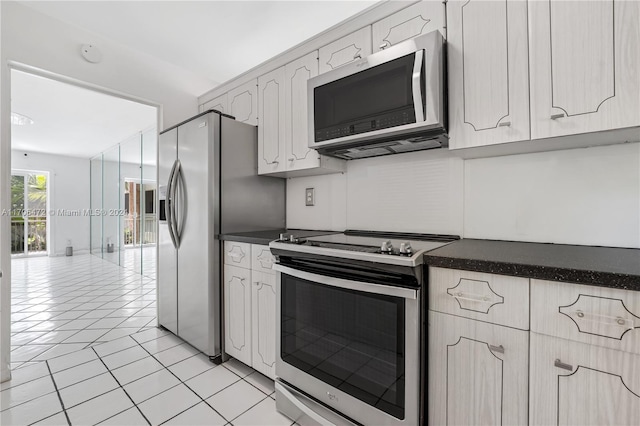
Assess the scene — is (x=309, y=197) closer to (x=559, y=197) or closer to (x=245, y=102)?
(x=245, y=102)

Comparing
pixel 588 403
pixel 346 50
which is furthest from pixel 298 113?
pixel 588 403

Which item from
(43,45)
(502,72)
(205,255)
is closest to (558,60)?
A: (502,72)

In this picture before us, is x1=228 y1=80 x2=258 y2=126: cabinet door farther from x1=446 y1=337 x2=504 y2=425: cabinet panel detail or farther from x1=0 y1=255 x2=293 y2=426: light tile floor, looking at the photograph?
x1=446 y1=337 x2=504 y2=425: cabinet panel detail

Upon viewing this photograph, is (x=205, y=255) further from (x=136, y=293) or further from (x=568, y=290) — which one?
(x=136, y=293)

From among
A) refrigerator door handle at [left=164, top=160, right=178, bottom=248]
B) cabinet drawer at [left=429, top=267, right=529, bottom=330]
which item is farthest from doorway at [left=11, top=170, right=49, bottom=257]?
cabinet drawer at [left=429, top=267, right=529, bottom=330]

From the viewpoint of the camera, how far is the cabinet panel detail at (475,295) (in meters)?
1.01

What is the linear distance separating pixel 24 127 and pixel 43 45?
4241 mm

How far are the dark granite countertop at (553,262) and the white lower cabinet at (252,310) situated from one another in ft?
3.51

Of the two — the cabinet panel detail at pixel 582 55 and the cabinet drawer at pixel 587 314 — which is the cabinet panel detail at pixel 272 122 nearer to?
the cabinet panel detail at pixel 582 55

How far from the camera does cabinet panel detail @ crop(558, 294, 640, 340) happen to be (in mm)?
797

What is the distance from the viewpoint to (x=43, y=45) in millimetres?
2100

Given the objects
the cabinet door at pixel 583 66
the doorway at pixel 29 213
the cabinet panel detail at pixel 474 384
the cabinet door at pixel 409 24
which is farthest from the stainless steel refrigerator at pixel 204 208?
the doorway at pixel 29 213

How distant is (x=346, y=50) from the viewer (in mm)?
1806

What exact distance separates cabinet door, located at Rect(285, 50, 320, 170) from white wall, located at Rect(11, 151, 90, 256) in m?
8.13
